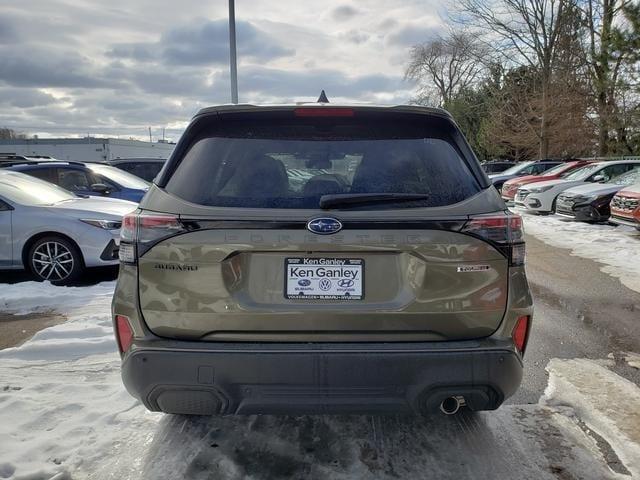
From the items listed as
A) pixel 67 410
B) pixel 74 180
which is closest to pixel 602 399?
pixel 67 410

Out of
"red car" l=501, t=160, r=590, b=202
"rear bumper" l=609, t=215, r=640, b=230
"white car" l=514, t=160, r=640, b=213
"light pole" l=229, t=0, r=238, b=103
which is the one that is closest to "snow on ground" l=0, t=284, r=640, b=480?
"rear bumper" l=609, t=215, r=640, b=230

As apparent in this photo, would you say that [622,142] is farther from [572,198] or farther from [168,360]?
[168,360]

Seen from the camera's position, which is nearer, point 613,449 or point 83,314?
point 613,449

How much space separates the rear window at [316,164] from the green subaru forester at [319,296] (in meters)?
0.01

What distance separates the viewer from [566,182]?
15203 millimetres

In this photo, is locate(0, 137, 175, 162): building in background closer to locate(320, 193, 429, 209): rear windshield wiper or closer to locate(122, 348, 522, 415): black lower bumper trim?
locate(122, 348, 522, 415): black lower bumper trim

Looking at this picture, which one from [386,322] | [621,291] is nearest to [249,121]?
[386,322]

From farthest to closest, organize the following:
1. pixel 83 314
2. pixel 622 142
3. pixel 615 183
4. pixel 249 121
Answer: pixel 622 142 < pixel 615 183 < pixel 83 314 < pixel 249 121

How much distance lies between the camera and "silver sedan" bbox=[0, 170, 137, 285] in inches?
255

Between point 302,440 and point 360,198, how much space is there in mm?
1501

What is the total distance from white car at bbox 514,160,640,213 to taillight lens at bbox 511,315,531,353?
13.8 metres

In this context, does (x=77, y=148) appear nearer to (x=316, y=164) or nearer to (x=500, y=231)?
(x=316, y=164)

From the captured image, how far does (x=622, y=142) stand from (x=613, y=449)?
28.0 metres

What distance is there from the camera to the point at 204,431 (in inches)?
118
